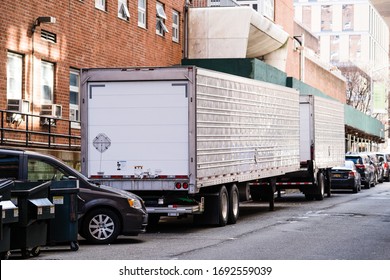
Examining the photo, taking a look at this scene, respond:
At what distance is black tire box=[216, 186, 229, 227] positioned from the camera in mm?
21672

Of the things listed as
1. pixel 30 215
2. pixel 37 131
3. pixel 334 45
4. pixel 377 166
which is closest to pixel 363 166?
pixel 377 166

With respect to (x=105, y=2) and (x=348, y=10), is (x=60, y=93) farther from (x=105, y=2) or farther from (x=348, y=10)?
(x=348, y=10)

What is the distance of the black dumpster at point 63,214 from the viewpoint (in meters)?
16.1

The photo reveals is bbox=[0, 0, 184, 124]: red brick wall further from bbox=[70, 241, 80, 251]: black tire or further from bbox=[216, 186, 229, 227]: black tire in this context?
bbox=[70, 241, 80, 251]: black tire

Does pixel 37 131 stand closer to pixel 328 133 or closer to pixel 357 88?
pixel 328 133

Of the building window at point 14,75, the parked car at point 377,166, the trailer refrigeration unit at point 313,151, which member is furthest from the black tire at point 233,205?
the parked car at point 377,166

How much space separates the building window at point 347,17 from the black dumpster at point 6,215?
149 m

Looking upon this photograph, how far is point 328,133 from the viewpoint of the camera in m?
36.5

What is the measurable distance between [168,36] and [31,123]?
13539 mm

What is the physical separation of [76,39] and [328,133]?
33.7ft

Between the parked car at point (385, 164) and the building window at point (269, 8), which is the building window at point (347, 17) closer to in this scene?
the building window at point (269, 8)

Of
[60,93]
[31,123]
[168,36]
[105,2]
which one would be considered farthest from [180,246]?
[168,36]

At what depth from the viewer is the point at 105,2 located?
111 ft

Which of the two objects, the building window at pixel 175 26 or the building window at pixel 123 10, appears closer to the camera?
the building window at pixel 123 10
